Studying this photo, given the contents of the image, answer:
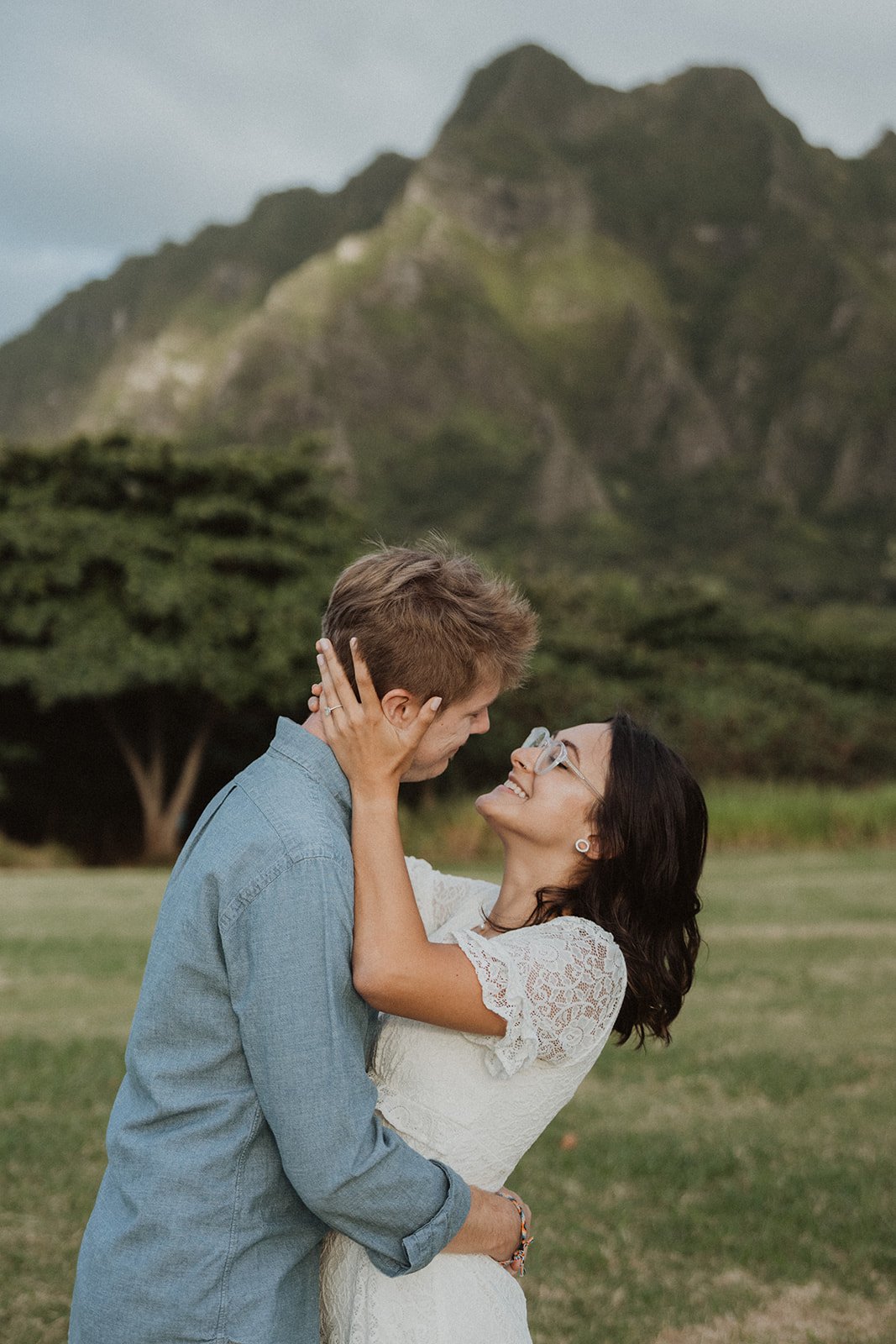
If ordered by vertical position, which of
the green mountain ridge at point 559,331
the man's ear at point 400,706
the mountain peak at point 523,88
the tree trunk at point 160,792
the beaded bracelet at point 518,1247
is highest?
the mountain peak at point 523,88

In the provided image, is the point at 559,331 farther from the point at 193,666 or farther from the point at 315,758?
the point at 315,758

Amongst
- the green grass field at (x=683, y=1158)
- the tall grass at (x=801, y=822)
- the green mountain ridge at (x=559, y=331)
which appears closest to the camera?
the green grass field at (x=683, y=1158)

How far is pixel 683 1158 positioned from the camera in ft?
17.5

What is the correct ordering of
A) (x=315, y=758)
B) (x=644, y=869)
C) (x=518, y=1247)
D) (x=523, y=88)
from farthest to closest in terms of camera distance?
(x=523, y=88), (x=644, y=869), (x=518, y=1247), (x=315, y=758)

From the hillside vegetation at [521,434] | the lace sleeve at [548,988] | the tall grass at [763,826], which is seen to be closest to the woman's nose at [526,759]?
the lace sleeve at [548,988]

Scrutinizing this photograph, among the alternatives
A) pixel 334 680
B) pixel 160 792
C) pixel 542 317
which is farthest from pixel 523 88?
pixel 334 680

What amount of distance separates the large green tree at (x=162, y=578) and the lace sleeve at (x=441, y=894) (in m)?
16.1

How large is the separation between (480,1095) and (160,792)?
1922 centimetres

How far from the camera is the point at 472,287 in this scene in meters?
131

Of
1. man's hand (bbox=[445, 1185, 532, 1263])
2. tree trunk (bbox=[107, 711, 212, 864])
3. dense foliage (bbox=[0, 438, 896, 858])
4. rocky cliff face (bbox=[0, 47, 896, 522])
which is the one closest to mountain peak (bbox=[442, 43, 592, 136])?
rocky cliff face (bbox=[0, 47, 896, 522])

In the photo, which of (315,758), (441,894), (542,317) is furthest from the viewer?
(542,317)

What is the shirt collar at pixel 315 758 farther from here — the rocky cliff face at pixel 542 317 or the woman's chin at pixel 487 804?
the rocky cliff face at pixel 542 317

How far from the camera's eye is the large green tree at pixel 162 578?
18.9 metres

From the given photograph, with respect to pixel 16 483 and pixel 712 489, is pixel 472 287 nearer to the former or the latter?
pixel 712 489
